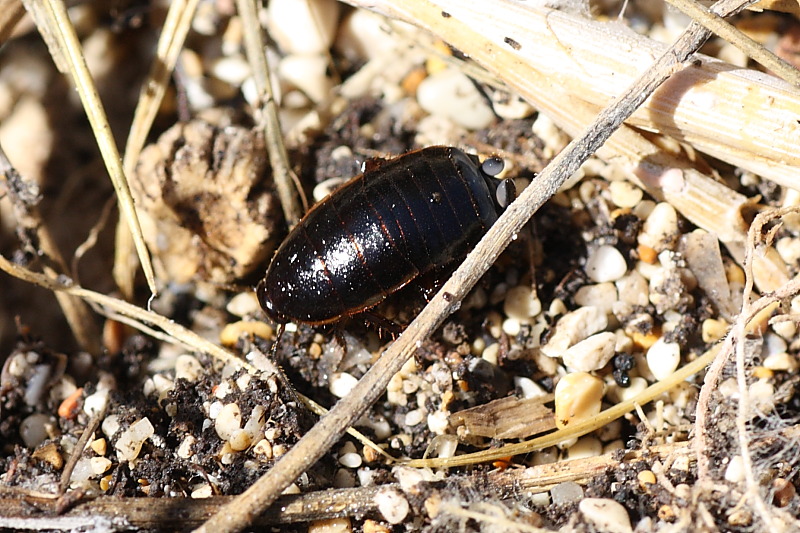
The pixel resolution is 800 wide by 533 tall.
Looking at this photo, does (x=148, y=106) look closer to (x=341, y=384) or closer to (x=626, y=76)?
(x=341, y=384)

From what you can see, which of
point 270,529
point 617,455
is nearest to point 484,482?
point 617,455

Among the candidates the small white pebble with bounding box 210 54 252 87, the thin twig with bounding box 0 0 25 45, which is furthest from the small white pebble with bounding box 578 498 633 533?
the thin twig with bounding box 0 0 25 45

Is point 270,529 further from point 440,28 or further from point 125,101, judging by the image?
point 125,101

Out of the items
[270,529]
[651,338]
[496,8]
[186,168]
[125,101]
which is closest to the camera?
[270,529]

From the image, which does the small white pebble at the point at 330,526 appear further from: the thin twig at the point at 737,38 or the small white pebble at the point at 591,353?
the thin twig at the point at 737,38

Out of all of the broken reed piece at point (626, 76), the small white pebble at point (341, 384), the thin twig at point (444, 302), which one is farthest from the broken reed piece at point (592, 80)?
the small white pebble at point (341, 384)

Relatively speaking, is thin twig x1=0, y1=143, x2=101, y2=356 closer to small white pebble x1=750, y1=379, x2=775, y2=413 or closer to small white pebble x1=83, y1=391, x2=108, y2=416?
small white pebble x1=83, y1=391, x2=108, y2=416
